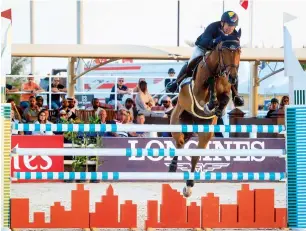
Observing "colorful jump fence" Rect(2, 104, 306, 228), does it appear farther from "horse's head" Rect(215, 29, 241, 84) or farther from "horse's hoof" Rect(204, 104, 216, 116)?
"horse's hoof" Rect(204, 104, 216, 116)

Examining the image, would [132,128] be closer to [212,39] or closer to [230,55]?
[230,55]

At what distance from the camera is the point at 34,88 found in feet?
62.6

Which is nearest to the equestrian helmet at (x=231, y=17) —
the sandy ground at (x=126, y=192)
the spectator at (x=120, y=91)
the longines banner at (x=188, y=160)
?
the sandy ground at (x=126, y=192)

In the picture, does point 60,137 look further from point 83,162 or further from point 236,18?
point 236,18

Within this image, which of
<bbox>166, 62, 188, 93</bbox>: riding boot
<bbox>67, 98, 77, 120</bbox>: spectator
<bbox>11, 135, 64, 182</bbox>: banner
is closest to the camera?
<bbox>166, 62, 188, 93</bbox>: riding boot

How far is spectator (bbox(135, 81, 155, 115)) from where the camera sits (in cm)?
1624

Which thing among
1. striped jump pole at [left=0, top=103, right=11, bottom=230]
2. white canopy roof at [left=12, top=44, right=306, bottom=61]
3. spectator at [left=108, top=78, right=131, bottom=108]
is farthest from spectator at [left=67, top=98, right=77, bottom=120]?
striped jump pole at [left=0, top=103, right=11, bottom=230]

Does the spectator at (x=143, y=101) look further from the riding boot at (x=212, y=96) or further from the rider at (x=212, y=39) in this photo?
the riding boot at (x=212, y=96)

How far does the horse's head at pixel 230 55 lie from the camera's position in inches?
400

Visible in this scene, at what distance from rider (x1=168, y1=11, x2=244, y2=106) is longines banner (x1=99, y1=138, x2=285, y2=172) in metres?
2.75

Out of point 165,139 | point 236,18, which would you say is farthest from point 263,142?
point 236,18

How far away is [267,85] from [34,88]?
14214 mm

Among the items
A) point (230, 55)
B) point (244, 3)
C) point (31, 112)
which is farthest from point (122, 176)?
point (244, 3)

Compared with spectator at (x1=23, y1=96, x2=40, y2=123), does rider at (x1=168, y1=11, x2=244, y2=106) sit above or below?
above
